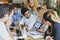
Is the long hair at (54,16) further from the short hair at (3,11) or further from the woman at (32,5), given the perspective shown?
the short hair at (3,11)

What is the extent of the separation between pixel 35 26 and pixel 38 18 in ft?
0.18

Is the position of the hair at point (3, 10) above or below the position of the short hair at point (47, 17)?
above

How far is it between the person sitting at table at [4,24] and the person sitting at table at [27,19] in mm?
98

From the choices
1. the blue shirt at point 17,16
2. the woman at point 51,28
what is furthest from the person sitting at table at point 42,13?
the blue shirt at point 17,16

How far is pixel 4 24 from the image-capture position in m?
0.86

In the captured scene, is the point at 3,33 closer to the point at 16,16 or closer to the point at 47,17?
the point at 16,16

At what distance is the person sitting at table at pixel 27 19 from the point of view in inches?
35.2

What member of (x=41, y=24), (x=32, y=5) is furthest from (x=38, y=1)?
(x=41, y=24)

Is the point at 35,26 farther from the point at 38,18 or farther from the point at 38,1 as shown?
the point at 38,1

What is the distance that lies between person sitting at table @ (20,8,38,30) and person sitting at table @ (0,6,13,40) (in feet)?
0.32

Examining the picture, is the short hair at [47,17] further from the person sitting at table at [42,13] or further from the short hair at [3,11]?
the short hair at [3,11]

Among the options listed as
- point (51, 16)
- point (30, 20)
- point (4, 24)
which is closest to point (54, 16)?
point (51, 16)

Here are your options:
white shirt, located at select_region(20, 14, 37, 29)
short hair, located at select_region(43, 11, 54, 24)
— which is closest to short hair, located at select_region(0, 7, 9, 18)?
white shirt, located at select_region(20, 14, 37, 29)

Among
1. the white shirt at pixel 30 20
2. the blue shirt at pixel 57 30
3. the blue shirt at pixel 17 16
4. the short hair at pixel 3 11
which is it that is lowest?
the blue shirt at pixel 57 30
